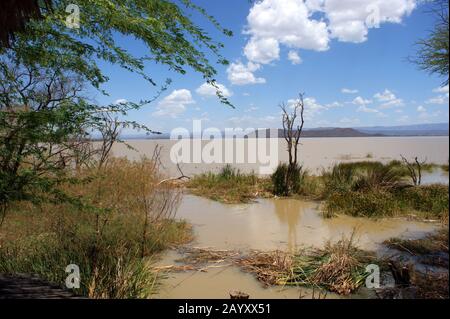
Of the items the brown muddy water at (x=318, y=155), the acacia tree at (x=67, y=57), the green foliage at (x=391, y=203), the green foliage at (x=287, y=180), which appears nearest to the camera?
the acacia tree at (x=67, y=57)

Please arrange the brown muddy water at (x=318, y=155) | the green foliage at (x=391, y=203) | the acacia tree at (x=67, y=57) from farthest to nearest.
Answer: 1. the brown muddy water at (x=318, y=155)
2. the green foliage at (x=391, y=203)
3. the acacia tree at (x=67, y=57)

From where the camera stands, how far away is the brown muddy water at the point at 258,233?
5.41 meters

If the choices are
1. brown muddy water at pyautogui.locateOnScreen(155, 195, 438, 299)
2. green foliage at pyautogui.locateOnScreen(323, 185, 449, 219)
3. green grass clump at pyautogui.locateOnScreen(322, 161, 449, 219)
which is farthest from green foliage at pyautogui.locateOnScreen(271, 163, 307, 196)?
green foliage at pyautogui.locateOnScreen(323, 185, 449, 219)

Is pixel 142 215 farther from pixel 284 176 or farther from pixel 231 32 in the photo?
pixel 284 176

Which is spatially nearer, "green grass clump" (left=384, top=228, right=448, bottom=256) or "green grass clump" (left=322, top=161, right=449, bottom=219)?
"green grass clump" (left=384, top=228, right=448, bottom=256)

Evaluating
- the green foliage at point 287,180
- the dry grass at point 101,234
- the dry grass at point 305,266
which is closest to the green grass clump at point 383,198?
the green foliage at point 287,180

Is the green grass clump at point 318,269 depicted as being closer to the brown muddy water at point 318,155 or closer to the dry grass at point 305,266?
the dry grass at point 305,266

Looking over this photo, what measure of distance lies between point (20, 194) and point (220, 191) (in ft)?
30.7

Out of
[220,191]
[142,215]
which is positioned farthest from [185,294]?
[220,191]

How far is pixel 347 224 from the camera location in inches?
347

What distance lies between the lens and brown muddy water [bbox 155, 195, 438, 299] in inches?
213

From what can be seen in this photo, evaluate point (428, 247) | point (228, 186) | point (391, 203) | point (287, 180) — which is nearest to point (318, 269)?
point (428, 247)

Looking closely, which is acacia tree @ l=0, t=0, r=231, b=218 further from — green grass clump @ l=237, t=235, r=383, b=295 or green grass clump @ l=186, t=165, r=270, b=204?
green grass clump @ l=186, t=165, r=270, b=204

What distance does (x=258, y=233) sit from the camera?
27.7ft
